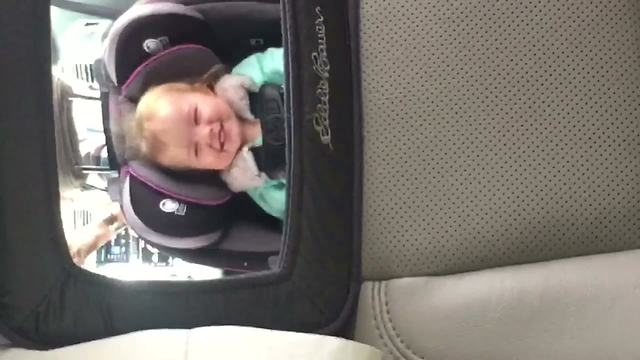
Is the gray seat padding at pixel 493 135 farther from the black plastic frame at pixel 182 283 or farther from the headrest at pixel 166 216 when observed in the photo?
the headrest at pixel 166 216

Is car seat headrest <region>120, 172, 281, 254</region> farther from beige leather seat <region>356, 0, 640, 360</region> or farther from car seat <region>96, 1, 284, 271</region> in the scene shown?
beige leather seat <region>356, 0, 640, 360</region>

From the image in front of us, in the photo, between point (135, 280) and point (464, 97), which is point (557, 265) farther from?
point (135, 280)

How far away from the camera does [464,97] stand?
102cm

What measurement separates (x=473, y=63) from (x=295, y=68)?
20cm

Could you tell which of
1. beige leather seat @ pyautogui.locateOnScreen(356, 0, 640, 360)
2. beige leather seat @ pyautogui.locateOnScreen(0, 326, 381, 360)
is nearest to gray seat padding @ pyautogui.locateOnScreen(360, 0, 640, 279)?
beige leather seat @ pyautogui.locateOnScreen(356, 0, 640, 360)

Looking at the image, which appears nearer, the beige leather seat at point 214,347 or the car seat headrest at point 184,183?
the beige leather seat at point 214,347

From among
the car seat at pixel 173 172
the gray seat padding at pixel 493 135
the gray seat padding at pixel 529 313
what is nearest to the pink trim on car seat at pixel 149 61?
the car seat at pixel 173 172

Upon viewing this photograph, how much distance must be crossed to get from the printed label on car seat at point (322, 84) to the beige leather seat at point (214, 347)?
0.72 feet

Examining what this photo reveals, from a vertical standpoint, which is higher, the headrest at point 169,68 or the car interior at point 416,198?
the headrest at point 169,68

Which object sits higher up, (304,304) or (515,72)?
(515,72)

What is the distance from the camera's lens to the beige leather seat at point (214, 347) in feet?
3.10

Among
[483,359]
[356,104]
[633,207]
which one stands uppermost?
[356,104]

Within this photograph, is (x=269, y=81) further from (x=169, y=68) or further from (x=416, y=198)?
(x=416, y=198)

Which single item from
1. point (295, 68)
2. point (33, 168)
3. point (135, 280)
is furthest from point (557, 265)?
point (33, 168)
